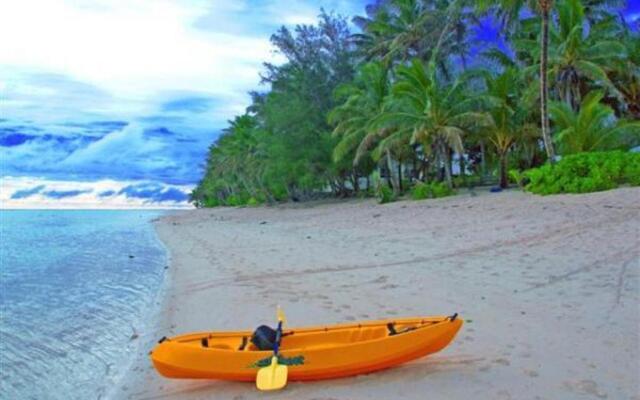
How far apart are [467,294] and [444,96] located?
16.4 meters

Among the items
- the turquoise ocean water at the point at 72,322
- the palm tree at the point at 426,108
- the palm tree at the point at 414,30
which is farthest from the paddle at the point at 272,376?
the palm tree at the point at 414,30

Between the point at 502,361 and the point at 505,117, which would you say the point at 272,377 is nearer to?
the point at 502,361

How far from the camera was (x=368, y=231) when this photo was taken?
14.5 m

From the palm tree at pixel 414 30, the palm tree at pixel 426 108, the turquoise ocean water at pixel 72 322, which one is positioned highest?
the palm tree at pixel 414 30

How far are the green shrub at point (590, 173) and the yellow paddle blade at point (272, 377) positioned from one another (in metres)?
13.2

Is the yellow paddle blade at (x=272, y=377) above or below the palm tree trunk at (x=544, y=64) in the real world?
below

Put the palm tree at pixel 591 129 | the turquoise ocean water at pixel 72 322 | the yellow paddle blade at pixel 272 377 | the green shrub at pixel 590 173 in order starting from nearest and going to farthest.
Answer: the yellow paddle blade at pixel 272 377 → the turquoise ocean water at pixel 72 322 → the green shrub at pixel 590 173 → the palm tree at pixel 591 129

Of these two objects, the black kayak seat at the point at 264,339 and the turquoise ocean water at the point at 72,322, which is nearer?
the black kayak seat at the point at 264,339

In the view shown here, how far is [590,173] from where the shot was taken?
50.0ft

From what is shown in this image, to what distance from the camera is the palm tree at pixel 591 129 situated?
17797 mm

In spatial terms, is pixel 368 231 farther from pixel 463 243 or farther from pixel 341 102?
pixel 341 102

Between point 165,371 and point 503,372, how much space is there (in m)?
2.61

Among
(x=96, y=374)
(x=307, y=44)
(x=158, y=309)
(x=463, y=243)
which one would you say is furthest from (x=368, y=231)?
(x=307, y=44)

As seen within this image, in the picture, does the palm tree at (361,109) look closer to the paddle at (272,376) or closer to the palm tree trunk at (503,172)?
the palm tree trunk at (503,172)
